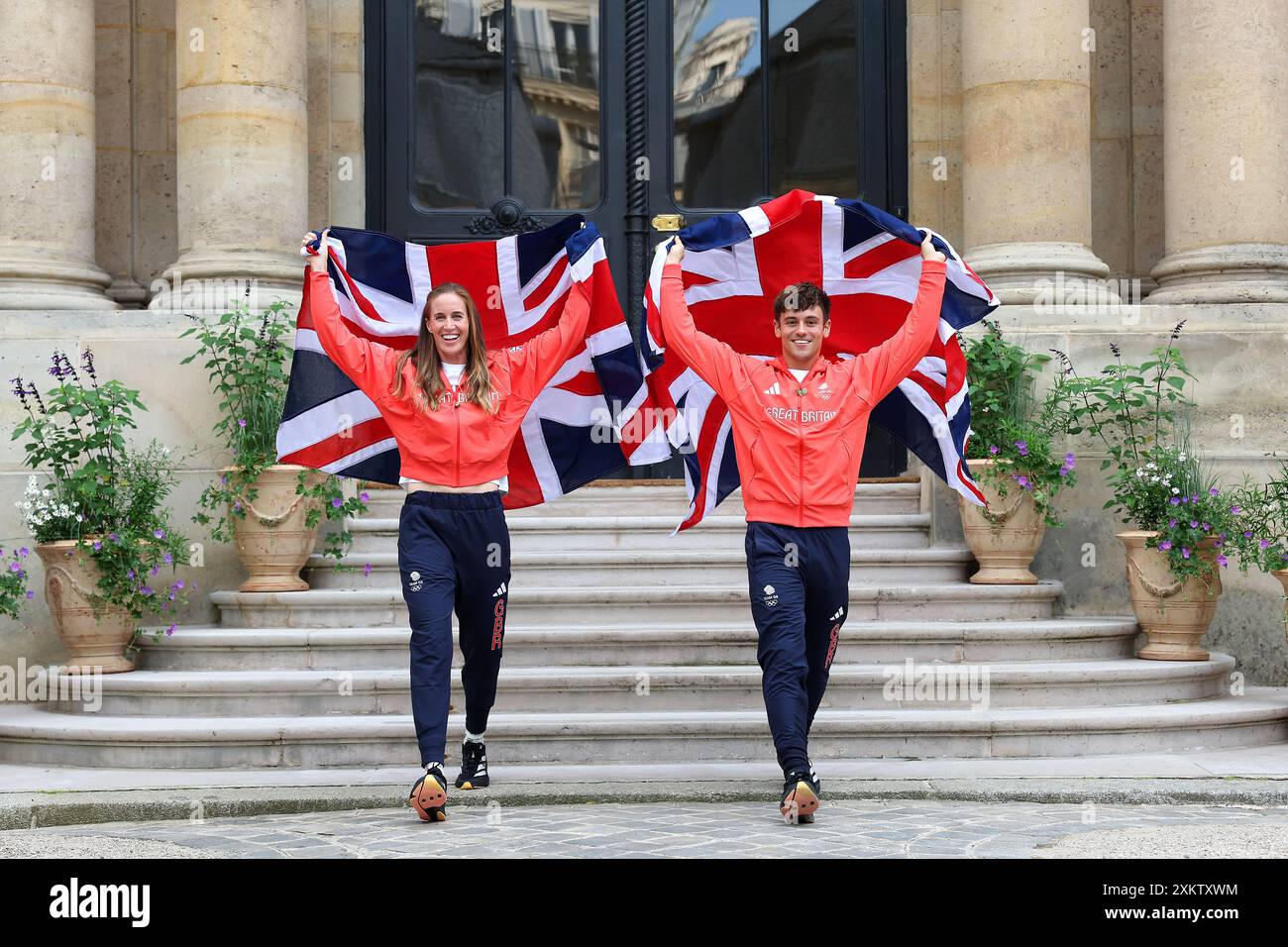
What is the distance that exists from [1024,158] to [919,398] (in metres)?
2.84

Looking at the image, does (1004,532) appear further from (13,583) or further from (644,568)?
(13,583)

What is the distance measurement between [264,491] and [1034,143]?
468 cm

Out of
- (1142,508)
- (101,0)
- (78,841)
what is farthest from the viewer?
(101,0)

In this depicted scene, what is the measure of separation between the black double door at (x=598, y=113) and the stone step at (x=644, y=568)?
6.38 feet

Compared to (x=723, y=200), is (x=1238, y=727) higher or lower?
lower

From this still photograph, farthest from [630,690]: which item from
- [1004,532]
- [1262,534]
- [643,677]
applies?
[1262,534]

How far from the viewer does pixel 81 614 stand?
26.5 ft

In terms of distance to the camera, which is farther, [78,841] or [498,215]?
[498,215]

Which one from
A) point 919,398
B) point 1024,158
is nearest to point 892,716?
point 919,398

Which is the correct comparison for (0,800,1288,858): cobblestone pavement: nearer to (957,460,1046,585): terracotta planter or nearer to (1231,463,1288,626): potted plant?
(1231,463,1288,626): potted plant

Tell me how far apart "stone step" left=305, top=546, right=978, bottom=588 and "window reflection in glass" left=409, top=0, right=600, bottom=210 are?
2.88 meters

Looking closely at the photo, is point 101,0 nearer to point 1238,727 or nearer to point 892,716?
point 892,716

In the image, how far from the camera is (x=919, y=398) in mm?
7434

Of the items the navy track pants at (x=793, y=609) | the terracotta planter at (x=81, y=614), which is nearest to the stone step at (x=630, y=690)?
the terracotta planter at (x=81, y=614)
